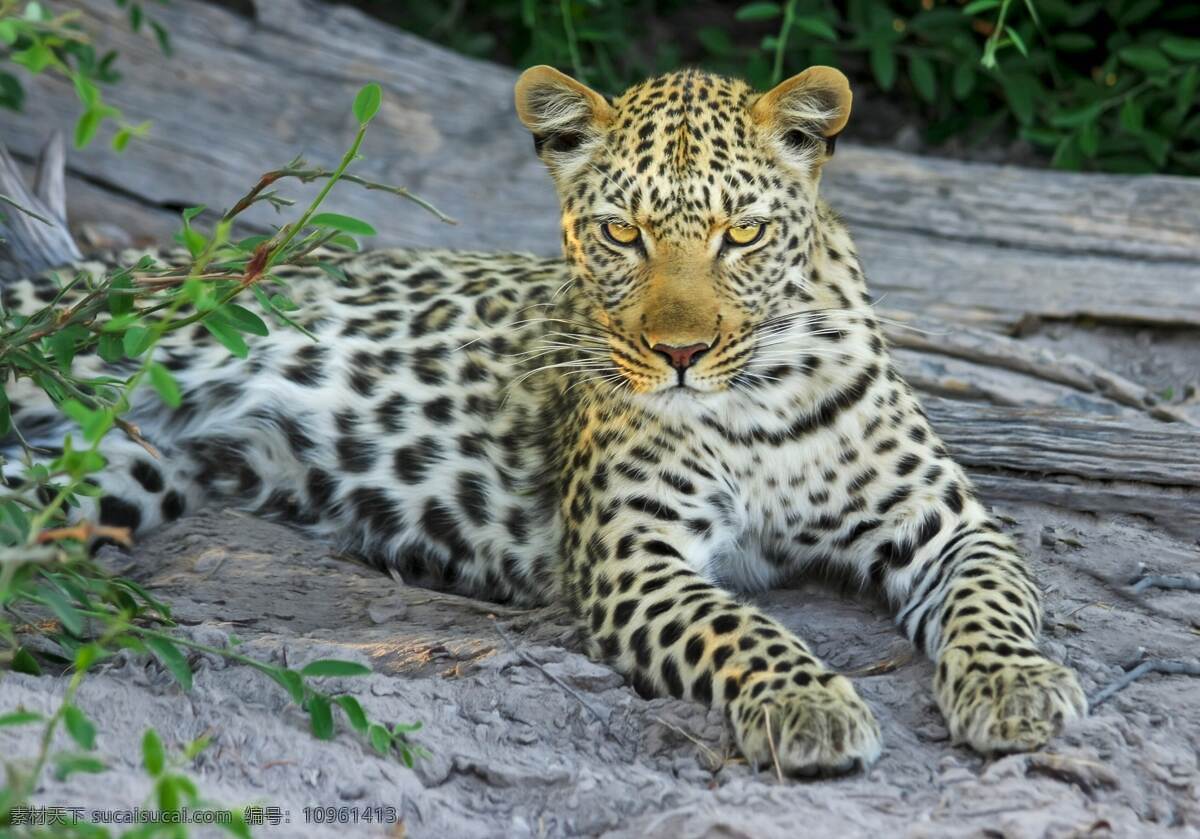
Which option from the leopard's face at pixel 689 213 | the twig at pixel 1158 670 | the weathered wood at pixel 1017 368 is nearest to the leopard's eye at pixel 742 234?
the leopard's face at pixel 689 213

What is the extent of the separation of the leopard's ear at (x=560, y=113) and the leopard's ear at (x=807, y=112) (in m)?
0.56

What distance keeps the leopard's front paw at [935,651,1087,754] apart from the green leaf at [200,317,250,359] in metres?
2.19

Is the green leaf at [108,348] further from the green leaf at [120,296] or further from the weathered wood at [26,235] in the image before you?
the weathered wood at [26,235]

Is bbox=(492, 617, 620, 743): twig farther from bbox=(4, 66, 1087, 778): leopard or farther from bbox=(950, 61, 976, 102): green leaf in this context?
bbox=(950, 61, 976, 102): green leaf

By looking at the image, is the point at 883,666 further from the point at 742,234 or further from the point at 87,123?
the point at 87,123

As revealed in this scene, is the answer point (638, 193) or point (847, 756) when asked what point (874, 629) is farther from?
point (638, 193)

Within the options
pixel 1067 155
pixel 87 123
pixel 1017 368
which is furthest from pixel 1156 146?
pixel 87 123

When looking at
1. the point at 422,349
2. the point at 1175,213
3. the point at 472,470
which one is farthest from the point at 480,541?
the point at 1175,213

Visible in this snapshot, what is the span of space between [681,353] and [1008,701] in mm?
1460

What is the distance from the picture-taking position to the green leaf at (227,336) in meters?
3.92

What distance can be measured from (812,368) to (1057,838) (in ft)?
6.88

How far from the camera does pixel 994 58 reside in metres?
8.34

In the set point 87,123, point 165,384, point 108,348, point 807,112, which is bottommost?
point 108,348

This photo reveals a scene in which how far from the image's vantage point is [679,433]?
214 inches
